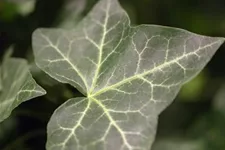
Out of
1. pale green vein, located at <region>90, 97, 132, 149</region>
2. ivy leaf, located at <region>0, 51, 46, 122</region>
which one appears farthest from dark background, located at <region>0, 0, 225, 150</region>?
pale green vein, located at <region>90, 97, 132, 149</region>

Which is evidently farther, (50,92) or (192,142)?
(192,142)

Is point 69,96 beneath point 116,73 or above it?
beneath

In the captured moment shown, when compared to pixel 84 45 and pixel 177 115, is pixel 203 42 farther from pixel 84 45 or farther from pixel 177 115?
pixel 177 115

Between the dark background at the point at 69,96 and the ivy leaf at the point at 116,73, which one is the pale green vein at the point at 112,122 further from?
the dark background at the point at 69,96

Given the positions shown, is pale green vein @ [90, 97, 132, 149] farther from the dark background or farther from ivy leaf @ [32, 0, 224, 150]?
the dark background

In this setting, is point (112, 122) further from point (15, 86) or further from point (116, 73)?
point (15, 86)

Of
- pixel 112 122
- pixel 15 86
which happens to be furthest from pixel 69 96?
pixel 112 122

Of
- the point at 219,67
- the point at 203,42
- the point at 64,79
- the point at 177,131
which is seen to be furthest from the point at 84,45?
the point at 219,67

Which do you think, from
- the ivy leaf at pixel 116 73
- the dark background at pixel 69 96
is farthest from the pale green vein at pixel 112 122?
the dark background at pixel 69 96
